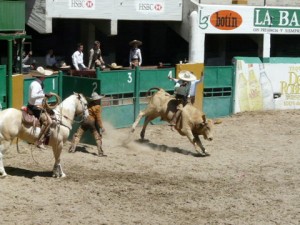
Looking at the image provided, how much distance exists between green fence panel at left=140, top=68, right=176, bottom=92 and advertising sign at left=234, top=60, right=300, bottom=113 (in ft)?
9.08

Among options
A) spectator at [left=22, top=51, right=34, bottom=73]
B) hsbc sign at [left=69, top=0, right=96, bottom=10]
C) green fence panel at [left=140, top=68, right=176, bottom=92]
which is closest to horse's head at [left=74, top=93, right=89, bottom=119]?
green fence panel at [left=140, top=68, right=176, bottom=92]

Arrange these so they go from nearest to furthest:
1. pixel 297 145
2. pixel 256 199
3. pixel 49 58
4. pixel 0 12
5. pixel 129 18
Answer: pixel 256 199, pixel 297 145, pixel 0 12, pixel 49 58, pixel 129 18

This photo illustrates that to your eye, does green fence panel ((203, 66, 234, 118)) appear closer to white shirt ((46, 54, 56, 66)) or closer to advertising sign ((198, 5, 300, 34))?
advertising sign ((198, 5, 300, 34))

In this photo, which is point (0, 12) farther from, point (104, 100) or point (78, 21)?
point (78, 21)

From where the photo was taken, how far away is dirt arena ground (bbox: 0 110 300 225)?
35.2 ft

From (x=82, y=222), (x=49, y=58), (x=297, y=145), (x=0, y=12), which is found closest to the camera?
(x=82, y=222)

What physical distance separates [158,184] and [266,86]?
34.9 feet

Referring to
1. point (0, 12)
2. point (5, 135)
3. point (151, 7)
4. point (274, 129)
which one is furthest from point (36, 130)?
point (151, 7)

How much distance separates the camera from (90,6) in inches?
897

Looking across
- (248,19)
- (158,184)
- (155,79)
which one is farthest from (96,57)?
(158,184)

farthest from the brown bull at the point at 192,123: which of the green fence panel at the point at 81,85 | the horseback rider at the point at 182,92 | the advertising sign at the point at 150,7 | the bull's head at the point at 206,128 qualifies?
the advertising sign at the point at 150,7

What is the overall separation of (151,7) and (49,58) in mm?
4376

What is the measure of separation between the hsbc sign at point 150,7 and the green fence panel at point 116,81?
5.96 m

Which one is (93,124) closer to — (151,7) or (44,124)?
(44,124)
